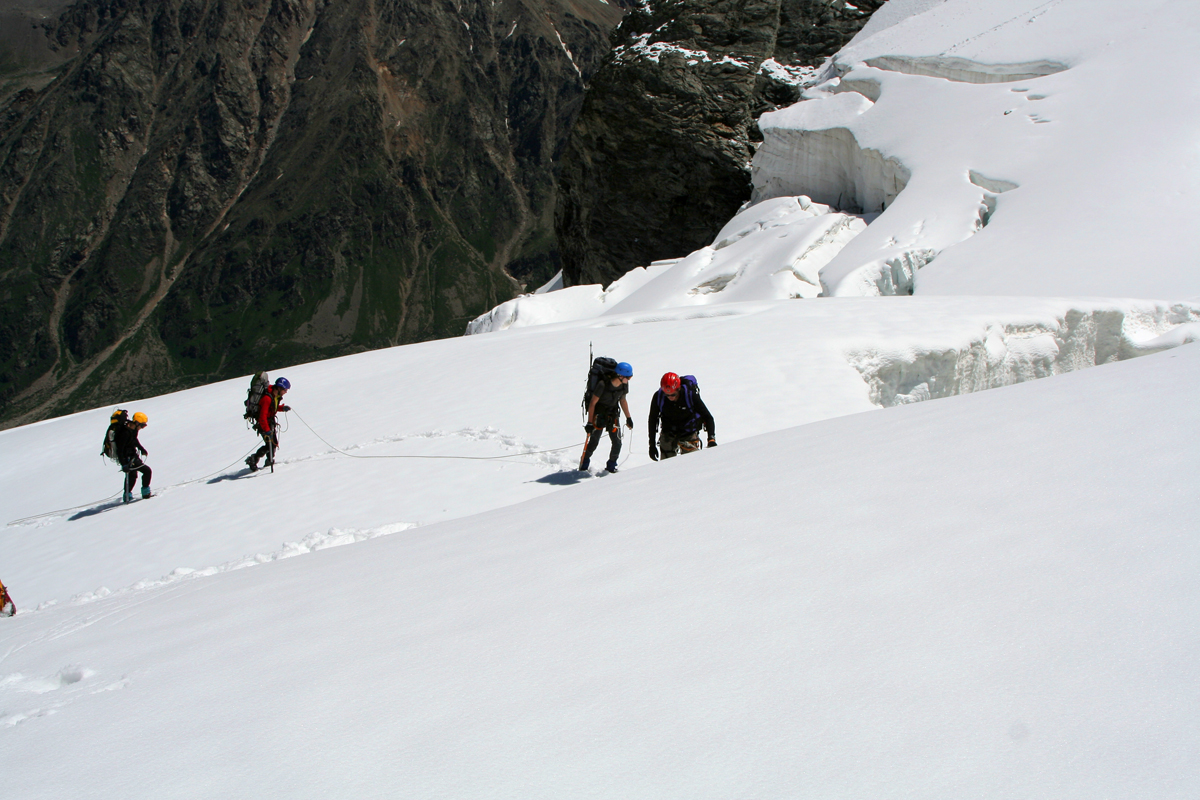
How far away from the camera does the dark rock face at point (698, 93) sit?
4412cm

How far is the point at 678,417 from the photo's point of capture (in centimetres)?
887

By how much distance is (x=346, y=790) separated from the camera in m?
2.34

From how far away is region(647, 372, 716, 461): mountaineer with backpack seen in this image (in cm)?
865

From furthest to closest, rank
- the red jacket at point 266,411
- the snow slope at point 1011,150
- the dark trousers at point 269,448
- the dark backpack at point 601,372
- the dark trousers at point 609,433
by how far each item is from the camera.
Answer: the snow slope at point 1011,150
the dark trousers at point 269,448
the red jacket at point 266,411
the dark trousers at point 609,433
the dark backpack at point 601,372

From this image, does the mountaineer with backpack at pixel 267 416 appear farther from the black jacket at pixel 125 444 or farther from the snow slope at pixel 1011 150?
the snow slope at pixel 1011 150

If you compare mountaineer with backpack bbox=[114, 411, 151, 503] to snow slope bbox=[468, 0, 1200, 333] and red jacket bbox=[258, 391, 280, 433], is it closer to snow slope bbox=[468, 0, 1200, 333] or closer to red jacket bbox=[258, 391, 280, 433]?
red jacket bbox=[258, 391, 280, 433]

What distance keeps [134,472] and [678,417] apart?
28.7 ft

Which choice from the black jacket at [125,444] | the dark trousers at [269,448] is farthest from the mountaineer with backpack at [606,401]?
the black jacket at [125,444]

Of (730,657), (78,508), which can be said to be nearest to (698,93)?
(78,508)

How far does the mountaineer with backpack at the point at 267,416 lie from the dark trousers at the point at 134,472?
4.70ft

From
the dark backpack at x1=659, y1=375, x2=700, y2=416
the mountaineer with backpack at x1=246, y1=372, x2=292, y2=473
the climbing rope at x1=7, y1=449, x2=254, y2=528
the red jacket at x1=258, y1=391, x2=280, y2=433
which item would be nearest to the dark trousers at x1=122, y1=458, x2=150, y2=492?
the climbing rope at x1=7, y1=449, x2=254, y2=528

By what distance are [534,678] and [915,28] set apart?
38.6 meters

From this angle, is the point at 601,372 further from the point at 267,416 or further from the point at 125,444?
the point at 125,444

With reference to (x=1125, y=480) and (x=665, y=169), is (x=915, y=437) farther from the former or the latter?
(x=665, y=169)
